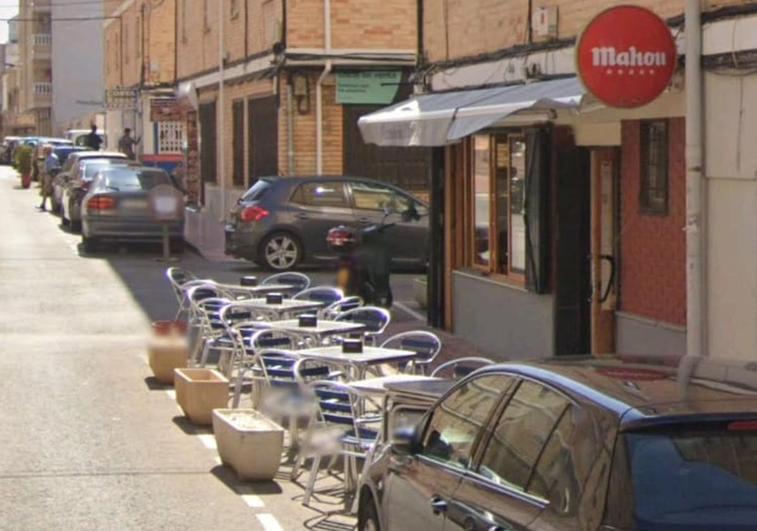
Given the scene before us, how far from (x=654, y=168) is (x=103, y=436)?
4.77 metres

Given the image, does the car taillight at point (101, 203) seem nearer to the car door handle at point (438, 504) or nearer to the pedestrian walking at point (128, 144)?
the pedestrian walking at point (128, 144)

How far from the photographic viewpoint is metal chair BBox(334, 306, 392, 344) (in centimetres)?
1324

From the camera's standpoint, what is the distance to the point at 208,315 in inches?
570

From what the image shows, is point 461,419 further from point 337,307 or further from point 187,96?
point 187,96

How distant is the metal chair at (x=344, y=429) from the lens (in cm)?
952

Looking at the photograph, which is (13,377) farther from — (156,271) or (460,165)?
(156,271)

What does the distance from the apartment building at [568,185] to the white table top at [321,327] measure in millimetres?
1785

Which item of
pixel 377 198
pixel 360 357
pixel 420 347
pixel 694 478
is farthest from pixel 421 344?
pixel 377 198

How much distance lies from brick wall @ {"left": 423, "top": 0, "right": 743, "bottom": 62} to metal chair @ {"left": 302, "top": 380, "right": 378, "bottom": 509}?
3796 mm

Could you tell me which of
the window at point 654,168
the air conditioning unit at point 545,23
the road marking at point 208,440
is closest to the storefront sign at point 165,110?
the air conditioning unit at point 545,23

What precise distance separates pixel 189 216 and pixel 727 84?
25400 millimetres

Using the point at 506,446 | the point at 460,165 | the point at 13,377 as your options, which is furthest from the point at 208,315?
the point at 506,446

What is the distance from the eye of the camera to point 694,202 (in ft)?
34.2

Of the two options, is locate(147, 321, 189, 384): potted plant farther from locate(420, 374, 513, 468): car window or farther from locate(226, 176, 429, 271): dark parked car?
locate(226, 176, 429, 271): dark parked car
